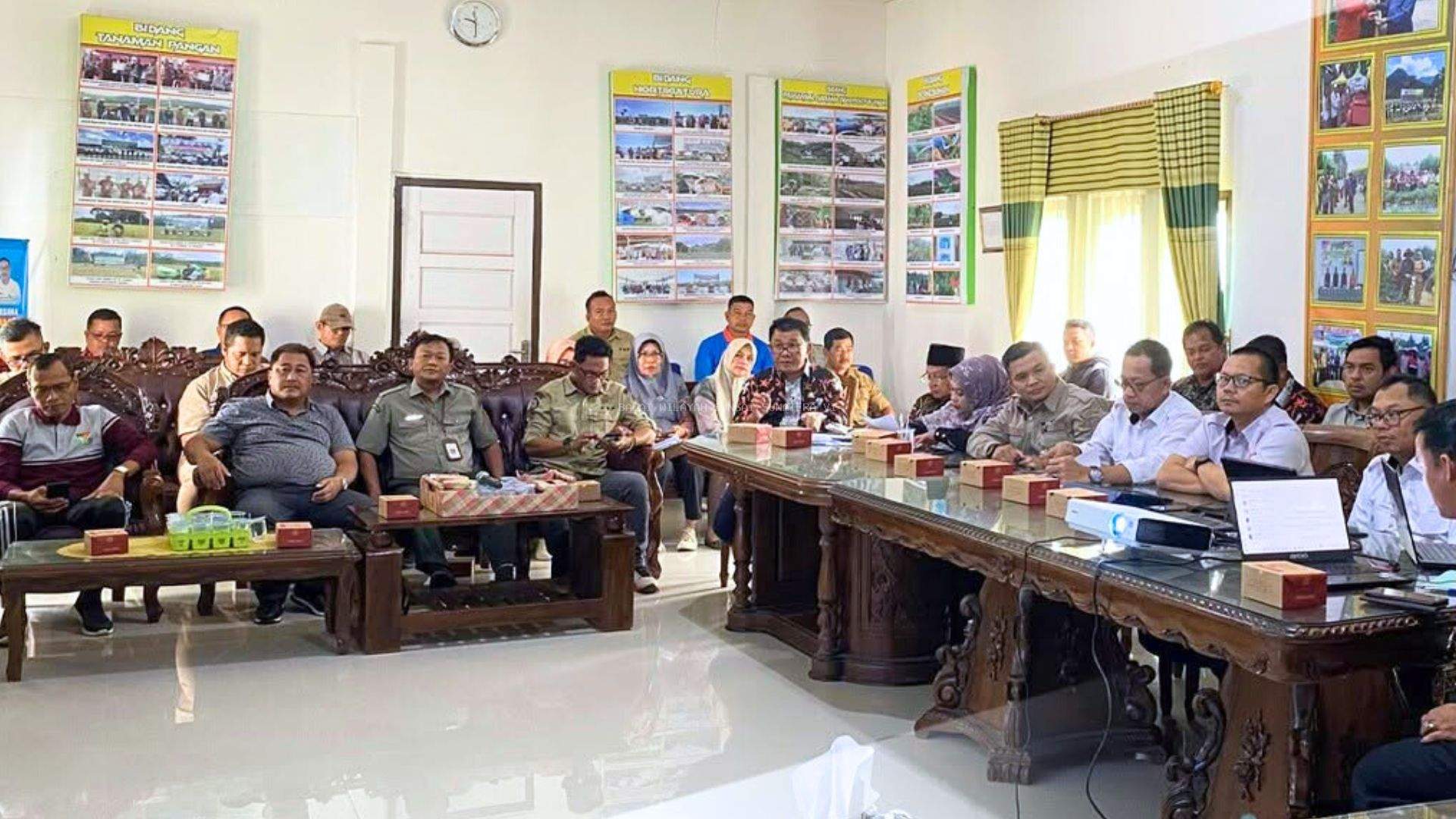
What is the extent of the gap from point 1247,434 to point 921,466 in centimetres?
110

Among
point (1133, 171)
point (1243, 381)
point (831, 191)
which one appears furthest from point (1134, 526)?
point (831, 191)

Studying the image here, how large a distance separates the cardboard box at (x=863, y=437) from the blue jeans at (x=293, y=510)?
81.1 inches

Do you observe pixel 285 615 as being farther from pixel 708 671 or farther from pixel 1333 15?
pixel 1333 15

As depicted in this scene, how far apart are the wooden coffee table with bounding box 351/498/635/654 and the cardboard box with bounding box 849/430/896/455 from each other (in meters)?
0.97

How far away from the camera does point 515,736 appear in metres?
4.50

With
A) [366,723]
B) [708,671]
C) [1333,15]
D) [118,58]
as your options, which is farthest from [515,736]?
[118,58]

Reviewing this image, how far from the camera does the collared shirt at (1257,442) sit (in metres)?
4.57

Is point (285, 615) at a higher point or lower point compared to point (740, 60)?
lower

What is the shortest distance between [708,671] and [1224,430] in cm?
202

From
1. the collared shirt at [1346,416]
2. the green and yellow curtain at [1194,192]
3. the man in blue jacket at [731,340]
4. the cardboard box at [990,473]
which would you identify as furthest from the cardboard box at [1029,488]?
the man in blue jacket at [731,340]

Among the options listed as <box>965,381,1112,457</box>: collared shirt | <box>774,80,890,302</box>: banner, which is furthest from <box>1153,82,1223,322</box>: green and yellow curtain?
<box>774,80,890,302</box>: banner

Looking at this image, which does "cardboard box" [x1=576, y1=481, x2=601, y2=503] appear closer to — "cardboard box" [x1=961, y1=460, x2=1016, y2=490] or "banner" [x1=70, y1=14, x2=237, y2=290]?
"cardboard box" [x1=961, y1=460, x2=1016, y2=490]

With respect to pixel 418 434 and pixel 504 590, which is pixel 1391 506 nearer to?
pixel 504 590

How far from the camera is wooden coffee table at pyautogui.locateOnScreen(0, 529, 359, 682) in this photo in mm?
4852
